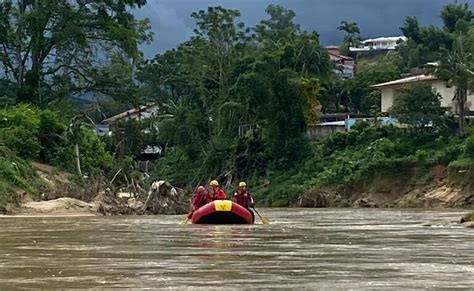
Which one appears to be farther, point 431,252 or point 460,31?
point 460,31

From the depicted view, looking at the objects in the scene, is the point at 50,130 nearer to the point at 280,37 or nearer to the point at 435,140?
the point at 435,140

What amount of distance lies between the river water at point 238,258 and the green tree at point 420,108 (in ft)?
122

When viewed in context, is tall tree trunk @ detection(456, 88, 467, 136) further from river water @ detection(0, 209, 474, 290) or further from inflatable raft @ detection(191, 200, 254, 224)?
river water @ detection(0, 209, 474, 290)

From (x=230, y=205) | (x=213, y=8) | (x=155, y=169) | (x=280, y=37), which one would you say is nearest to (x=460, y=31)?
(x=280, y=37)

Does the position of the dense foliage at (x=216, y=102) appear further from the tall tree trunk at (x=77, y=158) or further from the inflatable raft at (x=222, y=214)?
the inflatable raft at (x=222, y=214)

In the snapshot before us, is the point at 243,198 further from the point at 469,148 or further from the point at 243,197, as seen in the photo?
the point at 469,148

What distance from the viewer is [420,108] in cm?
6206

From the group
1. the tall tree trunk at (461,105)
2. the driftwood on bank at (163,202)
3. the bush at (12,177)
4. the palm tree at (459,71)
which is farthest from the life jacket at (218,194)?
the tall tree trunk at (461,105)

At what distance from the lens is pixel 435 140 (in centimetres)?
6056

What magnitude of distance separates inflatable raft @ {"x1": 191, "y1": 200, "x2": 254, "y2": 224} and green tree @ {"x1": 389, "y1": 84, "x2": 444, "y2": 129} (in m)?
35.4

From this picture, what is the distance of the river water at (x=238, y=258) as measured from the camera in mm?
11977

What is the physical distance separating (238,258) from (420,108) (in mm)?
48101

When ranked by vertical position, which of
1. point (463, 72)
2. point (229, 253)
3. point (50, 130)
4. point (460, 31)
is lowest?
point (229, 253)

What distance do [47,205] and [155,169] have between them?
41.2 m
